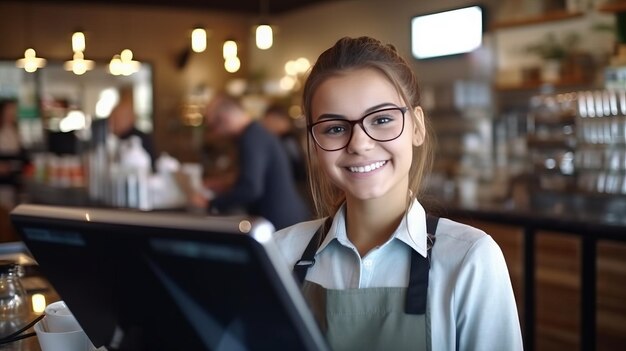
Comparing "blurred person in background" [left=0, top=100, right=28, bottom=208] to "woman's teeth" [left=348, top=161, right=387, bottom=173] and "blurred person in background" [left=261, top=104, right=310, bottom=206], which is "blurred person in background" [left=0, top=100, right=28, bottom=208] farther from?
"woman's teeth" [left=348, top=161, right=387, bottom=173]

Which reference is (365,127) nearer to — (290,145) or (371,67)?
(371,67)

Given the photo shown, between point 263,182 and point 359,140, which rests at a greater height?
point 359,140

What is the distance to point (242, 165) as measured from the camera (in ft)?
15.3

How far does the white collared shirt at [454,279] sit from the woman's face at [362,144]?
0.09 meters

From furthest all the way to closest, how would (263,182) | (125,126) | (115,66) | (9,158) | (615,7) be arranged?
(115,66), (9,158), (125,126), (615,7), (263,182)

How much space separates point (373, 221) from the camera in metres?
1.47

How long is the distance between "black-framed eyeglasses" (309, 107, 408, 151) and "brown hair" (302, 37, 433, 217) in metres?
0.07

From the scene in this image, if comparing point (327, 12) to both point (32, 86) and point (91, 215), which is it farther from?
point (91, 215)

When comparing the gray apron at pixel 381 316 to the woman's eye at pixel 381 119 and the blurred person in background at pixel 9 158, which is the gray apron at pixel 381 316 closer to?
the woman's eye at pixel 381 119

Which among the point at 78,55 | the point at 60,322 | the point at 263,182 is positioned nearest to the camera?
the point at 60,322

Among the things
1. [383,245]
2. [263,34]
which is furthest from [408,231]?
[263,34]

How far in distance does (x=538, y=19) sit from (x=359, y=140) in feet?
20.6

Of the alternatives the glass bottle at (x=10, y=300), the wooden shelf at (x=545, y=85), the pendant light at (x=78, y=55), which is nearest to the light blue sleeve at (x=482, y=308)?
the glass bottle at (x=10, y=300)

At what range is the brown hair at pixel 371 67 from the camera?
4.64 feet
